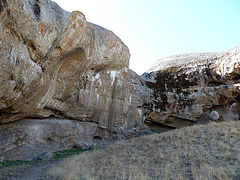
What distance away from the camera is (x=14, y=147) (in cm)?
1155

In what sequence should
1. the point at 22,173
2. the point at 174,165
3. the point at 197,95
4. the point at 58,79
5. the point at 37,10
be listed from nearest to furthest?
1. the point at 174,165
2. the point at 22,173
3. the point at 37,10
4. the point at 58,79
5. the point at 197,95

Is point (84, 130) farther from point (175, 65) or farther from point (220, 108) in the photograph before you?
point (220, 108)

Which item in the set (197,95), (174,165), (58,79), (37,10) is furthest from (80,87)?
(197,95)

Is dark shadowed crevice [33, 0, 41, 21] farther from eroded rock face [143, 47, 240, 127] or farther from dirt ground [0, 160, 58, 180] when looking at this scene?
eroded rock face [143, 47, 240, 127]

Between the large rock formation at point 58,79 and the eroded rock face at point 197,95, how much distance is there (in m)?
3.41

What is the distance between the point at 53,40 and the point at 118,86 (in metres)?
9.78

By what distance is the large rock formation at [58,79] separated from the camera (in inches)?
331

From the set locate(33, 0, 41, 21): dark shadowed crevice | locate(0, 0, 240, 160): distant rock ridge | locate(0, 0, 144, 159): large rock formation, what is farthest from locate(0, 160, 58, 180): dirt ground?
locate(33, 0, 41, 21): dark shadowed crevice

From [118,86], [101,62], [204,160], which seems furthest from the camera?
[118,86]

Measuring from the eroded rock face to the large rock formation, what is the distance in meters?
3.41

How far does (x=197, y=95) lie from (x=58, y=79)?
18.0m

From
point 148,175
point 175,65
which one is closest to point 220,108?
point 175,65

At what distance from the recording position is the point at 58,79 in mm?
13344

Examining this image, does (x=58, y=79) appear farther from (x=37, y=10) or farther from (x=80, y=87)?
(x=37, y=10)
